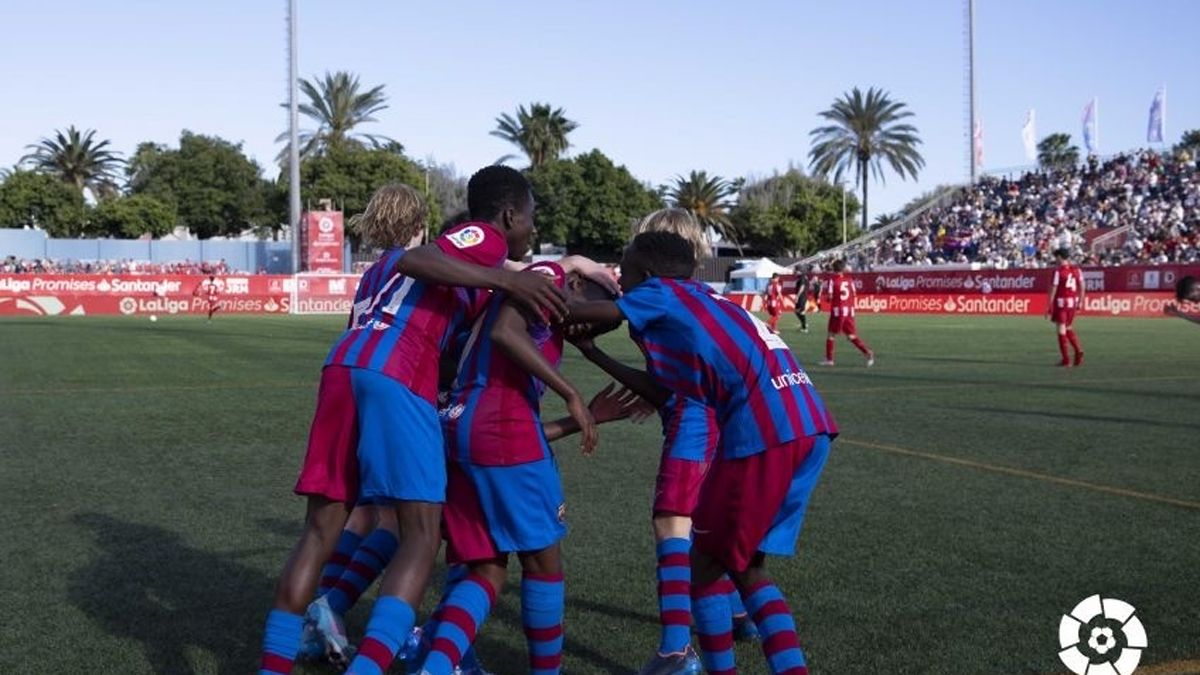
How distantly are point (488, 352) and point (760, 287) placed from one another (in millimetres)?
65458

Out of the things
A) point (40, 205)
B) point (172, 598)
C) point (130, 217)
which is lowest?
point (172, 598)

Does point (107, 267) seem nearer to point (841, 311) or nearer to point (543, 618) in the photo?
point (841, 311)

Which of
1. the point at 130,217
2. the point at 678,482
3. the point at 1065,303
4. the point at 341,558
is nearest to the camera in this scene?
the point at 678,482

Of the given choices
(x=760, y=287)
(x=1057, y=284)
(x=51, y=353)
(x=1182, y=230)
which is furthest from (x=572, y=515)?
(x=760, y=287)

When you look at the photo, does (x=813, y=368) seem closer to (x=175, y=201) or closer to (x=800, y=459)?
(x=800, y=459)

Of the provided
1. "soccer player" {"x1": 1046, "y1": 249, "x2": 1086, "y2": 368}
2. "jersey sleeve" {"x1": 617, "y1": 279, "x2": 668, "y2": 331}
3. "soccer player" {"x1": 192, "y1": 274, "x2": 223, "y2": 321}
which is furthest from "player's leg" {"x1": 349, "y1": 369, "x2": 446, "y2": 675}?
"soccer player" {"x1": 192, "y1": 274, "x2": 223, "y2": 321}

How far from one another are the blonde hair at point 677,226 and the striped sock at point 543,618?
4.58 ft

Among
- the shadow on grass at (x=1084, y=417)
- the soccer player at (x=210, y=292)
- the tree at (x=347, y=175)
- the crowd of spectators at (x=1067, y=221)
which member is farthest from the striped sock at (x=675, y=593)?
the tree at (x=347, y=175)

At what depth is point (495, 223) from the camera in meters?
4.23

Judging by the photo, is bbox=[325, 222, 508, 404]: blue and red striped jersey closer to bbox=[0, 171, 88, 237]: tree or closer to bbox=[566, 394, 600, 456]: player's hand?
bbox=[566, 394, 600, 456]: player's hand

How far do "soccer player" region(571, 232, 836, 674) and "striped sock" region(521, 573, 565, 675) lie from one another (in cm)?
49

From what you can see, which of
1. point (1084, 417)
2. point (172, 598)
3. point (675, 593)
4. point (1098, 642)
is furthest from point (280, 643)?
point (1084, 417)

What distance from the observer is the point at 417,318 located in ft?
13.7

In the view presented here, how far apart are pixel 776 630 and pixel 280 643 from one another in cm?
162
